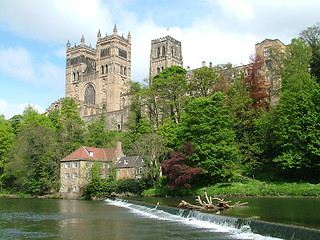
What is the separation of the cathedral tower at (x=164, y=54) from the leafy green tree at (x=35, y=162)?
192 feet

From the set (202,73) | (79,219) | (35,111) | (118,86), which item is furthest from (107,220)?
(118,86)

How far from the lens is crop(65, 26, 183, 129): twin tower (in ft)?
373

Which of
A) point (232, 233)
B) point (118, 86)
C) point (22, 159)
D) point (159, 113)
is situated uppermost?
point (118, 86)

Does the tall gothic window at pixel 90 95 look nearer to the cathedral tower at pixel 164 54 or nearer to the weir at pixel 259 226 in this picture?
the cathedral tower at pixel 164 54

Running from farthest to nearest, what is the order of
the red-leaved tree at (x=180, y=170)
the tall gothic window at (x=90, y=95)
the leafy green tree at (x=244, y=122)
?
the tall gothic window at (x=90, y=95)
the leafy green tree at (x=244, y=122)
the red-leaved tree at (x=180, y=170)

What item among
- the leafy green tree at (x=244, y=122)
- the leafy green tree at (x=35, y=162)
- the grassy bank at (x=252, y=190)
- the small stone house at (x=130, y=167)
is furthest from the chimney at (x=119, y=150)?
the leafy green tree at (x=244, y=122)

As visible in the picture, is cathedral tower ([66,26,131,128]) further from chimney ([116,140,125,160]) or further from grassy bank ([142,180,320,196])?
grassy bank ([142,180,320,196])

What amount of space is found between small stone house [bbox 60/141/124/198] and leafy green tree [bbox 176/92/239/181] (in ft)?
48.6

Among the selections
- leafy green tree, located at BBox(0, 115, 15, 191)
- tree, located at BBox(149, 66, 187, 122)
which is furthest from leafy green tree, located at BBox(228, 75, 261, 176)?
leafy green tree, located at BBox(0, 115, 15, 191)

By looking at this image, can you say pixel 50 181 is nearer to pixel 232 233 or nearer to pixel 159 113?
pixel 159 113

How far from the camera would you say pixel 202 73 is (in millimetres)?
56688

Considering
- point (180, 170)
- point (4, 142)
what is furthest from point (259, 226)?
point (4, 142)

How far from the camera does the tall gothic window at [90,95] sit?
4874 inches

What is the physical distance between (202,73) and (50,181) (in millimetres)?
27814
